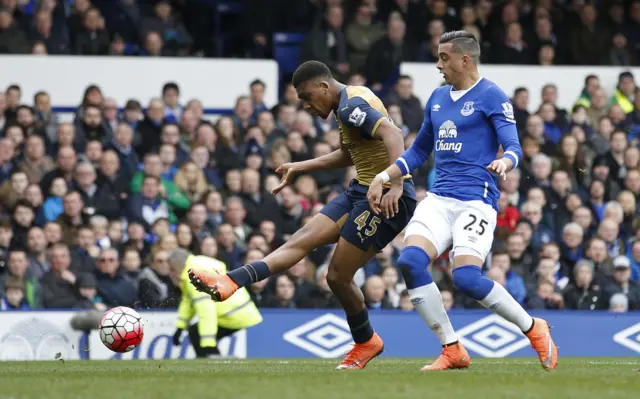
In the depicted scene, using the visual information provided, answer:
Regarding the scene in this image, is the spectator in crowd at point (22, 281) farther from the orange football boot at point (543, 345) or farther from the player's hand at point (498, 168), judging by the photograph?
the player's hand at point (498, 168)

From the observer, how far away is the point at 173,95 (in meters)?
16.4

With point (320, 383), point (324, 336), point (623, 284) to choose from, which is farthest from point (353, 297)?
point (623, 284)

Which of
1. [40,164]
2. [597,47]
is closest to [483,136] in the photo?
[40,164]

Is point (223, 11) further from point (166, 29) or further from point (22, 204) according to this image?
point (22, 204)

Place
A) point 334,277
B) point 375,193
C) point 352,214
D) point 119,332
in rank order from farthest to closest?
point 119,332
point 334,277
point 352,214
point 375,193

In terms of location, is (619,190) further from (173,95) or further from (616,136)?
(173,95)

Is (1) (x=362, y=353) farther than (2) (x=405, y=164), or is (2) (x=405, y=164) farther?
(1) (x=362, y=353)

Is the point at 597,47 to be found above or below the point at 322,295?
Result: above

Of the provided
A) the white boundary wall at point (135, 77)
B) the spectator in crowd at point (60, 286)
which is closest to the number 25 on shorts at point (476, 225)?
the spectator in crowd at point (60, 286)

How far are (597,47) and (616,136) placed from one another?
2.71 metres

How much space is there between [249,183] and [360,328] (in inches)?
246

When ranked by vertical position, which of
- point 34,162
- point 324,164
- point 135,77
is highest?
point 135,77

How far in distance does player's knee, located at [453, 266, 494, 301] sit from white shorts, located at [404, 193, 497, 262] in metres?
0.14

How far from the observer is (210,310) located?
1348 cm
